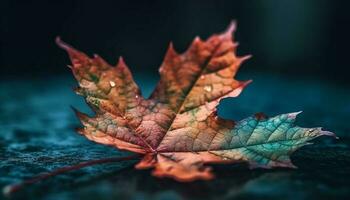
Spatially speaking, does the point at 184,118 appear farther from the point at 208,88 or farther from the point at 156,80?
the point at 156,80

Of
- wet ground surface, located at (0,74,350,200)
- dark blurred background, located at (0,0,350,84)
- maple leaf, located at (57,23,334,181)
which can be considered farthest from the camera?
dark blurred background, located at (0,0,350,84)

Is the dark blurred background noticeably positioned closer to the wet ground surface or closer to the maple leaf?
the wet ground surface

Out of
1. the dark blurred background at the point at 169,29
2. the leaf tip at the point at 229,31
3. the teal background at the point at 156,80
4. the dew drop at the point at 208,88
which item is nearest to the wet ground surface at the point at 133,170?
the teal background at the point at 156,80

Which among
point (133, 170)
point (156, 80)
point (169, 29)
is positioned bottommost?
point (133, 170)

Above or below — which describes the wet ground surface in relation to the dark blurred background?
below

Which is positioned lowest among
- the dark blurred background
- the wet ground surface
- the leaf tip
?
the wet ground surface

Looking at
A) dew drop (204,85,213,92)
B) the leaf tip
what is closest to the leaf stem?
dew drop (204,85,213,92)

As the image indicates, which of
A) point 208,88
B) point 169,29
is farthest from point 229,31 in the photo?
point 169,29

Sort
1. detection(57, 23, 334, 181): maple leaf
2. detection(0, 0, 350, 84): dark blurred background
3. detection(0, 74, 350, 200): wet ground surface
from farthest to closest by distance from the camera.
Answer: detection(0, 0, 350, 84): dark blurred background → detection(57, 23, 334, 181): maple leaf → detection(0, 74, 350, 200): wet ground surface
